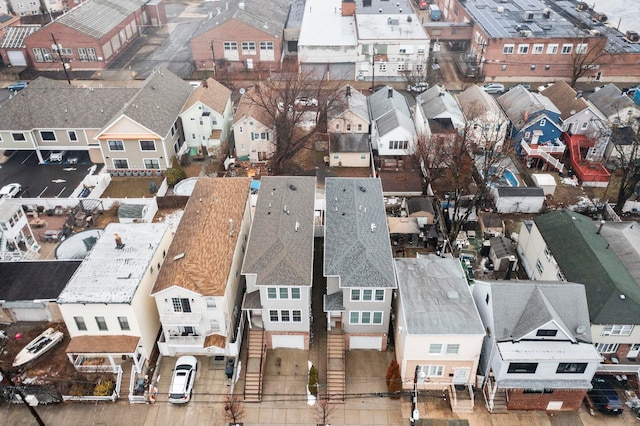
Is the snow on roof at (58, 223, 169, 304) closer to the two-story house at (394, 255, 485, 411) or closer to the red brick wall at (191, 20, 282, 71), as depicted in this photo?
the two-story house at (394, 255, 485, 411)

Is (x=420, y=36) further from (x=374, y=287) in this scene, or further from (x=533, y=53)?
(x=374, y=287)

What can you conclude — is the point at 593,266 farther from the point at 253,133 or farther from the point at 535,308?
the point at 253,133

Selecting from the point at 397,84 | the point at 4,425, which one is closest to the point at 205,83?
the point at 397,84

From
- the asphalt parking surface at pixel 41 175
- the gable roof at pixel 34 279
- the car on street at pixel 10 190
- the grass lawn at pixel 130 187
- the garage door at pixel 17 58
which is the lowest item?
the grass lawn at pixel 130 187

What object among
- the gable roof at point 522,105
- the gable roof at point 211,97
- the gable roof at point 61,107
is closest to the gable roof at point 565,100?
the gable roof at point 522,105

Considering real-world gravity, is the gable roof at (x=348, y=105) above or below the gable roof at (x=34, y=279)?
above

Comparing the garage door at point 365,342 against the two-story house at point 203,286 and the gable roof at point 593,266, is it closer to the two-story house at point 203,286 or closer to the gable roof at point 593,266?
the two-story house at point 203,286
